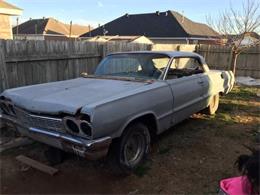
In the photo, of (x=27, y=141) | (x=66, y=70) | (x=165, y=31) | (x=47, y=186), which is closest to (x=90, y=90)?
(x=47, y=186)

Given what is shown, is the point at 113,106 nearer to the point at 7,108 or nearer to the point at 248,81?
the point at 7,108

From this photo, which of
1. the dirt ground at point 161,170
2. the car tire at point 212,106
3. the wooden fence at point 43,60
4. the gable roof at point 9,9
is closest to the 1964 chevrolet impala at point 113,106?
the dirt ground at point 161,170

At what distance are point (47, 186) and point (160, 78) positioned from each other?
238 cm

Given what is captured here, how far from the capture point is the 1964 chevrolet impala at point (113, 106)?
10.8 ft

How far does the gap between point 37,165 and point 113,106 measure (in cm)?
159

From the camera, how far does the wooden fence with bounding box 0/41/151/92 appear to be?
19.2 feet

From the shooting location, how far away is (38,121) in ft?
12.2

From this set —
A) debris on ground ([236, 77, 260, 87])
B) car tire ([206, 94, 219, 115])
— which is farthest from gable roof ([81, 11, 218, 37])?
car tire ([206, 94, 219, 115])

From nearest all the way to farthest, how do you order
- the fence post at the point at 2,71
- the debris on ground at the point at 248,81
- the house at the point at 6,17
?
the fence post at the point at 2,71 < the debris on ground at the point at 248,81 < the house at the point at 6,17

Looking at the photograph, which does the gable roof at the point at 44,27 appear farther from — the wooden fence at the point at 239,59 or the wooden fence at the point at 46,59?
the wooden fence at the point at 46,59

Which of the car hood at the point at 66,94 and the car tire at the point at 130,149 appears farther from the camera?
the car tire at the point at 130,149

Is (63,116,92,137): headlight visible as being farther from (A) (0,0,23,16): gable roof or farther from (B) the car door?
(A) (0,0,23,16): gable roof

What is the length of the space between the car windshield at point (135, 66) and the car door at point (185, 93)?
0.22 meters

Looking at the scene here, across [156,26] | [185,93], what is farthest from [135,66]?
[156,26]
